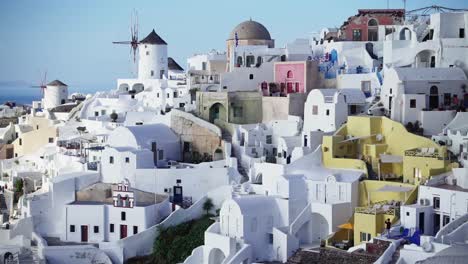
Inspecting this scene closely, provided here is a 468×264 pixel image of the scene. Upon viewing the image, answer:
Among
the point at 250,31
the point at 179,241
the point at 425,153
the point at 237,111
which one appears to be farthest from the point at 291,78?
the point at 425,153

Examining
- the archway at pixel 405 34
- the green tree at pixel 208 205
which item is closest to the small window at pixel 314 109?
the green tree at pixel 208 205

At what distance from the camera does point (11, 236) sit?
86.0ft

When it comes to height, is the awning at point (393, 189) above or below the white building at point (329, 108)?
below

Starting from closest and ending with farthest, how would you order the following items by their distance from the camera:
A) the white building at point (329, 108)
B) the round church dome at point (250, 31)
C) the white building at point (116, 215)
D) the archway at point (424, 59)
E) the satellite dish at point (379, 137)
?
the satellite dish at point (379, 137), the white building at point (116, 215), the white building at point (329, 108), the archway at point (424, 59), the round church dome at point (250, 31)

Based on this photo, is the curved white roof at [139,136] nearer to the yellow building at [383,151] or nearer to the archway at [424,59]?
the yellow building at [383,151]

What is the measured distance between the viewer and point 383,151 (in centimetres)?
2403

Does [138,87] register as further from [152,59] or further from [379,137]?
[379,137]

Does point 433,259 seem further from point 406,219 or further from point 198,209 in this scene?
point 198,209

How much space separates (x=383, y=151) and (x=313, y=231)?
297cm

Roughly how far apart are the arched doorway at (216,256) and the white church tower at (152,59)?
1479 centimetres

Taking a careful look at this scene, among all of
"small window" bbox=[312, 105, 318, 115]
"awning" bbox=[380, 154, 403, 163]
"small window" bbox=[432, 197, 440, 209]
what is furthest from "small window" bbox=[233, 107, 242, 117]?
"small window" bbox=[432, 197, 440, 209]

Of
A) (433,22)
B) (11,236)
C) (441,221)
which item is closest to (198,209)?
(11,236)

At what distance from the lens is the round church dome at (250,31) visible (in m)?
34.3

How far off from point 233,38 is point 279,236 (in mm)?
13800
